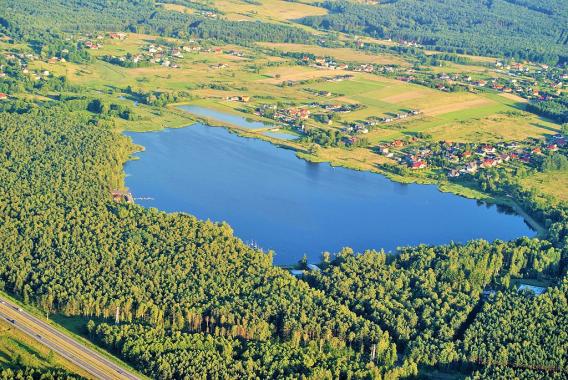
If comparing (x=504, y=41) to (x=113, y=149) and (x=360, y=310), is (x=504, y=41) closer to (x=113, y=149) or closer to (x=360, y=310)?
(x=113, y=149)

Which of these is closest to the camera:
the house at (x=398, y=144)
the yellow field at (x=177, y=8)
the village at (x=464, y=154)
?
the village at (x=464, y=154)

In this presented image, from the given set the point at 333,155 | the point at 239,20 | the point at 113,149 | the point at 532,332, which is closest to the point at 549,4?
the point at 239,20

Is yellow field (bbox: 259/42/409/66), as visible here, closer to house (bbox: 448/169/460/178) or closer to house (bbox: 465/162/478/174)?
house (bbox: 465/162/478/174)

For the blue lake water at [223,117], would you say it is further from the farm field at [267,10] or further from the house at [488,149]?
the farm field at [267,10]

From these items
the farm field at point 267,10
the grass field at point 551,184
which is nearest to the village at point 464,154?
the grass field at point 551,184

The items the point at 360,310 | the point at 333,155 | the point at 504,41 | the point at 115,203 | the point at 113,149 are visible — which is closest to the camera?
the point at 360,310

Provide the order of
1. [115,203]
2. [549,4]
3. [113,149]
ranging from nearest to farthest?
1. [115,203]
2. [113,149]
3. [549,4]

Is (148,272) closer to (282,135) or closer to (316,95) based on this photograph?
(282,135)
